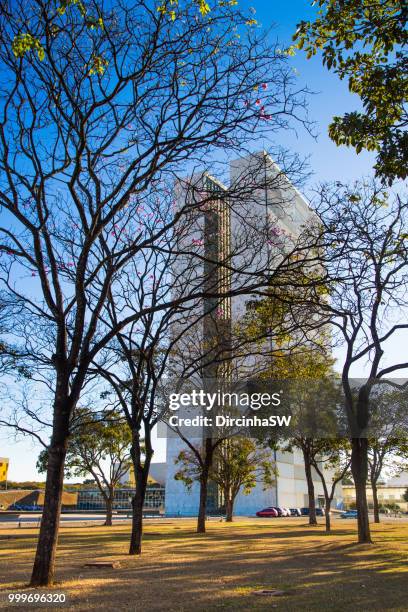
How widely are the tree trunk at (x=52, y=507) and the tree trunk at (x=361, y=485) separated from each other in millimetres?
13854

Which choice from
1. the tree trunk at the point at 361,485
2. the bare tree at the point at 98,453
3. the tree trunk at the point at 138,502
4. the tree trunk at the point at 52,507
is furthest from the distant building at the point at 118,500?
the tree trunk at the point at 52,507

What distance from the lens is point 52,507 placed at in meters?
9.55

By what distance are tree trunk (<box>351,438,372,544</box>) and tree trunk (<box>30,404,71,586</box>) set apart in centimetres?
1385

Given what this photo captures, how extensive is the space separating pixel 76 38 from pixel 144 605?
9.48 metres

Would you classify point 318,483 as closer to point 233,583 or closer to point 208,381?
point 208,381

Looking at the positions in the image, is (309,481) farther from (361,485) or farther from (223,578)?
(223,578)

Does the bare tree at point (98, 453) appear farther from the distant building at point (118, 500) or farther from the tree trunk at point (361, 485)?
the distant building at point (118, 500)

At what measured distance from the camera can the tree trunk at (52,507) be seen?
9430 mm

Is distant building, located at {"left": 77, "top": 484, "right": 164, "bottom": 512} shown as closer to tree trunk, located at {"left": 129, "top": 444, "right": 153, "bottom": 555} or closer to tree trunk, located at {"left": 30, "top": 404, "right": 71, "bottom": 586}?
tree trunk, located at {"left": 129, "top": 444, "right": 153, "bottom": 555}

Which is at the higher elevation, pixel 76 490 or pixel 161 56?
pixel 161 56

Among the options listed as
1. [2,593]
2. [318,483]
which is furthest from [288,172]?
[318,483]

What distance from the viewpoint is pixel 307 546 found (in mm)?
19984

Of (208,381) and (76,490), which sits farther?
(76,490)

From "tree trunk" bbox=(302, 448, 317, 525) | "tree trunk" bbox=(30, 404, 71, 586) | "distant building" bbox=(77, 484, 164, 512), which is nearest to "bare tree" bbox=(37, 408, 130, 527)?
"tree trunk" bbox=(302, 448, 317, 525)
